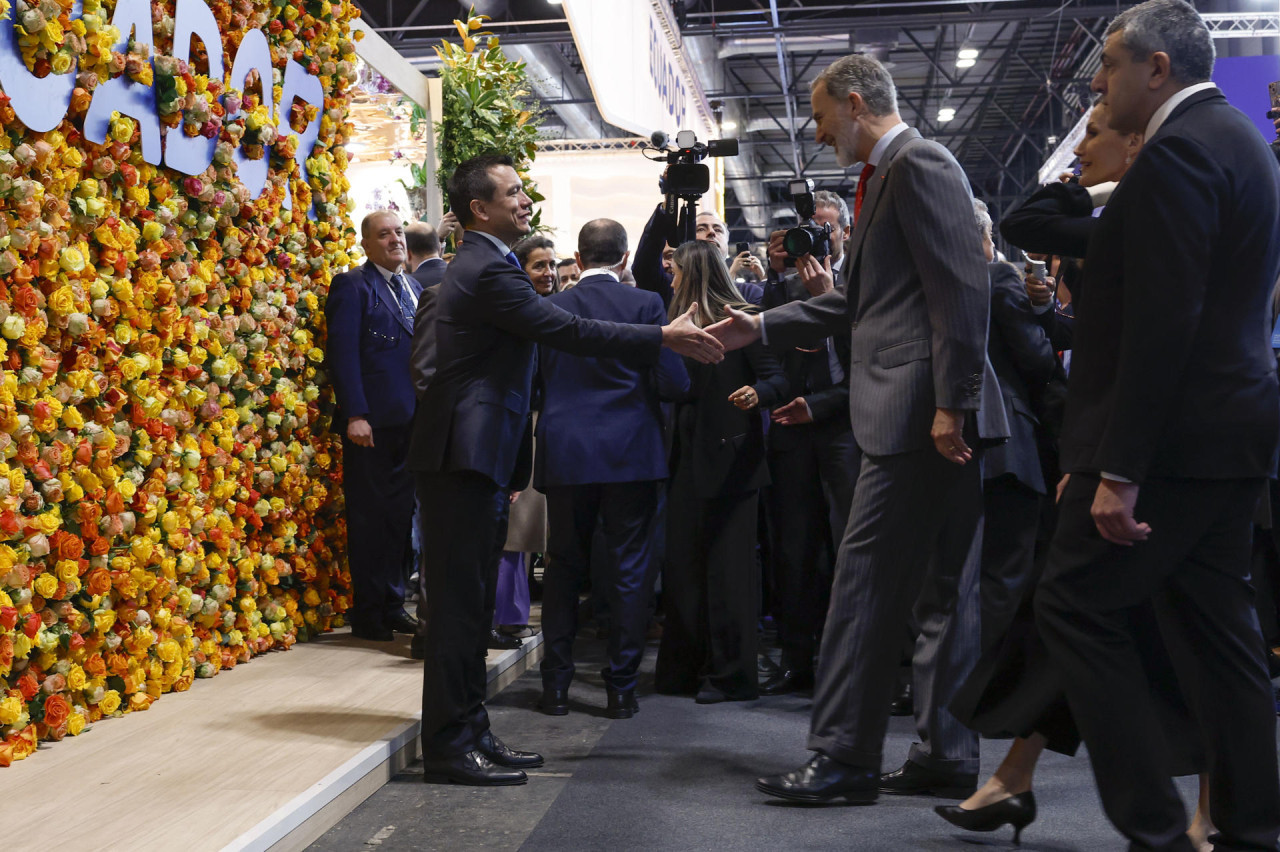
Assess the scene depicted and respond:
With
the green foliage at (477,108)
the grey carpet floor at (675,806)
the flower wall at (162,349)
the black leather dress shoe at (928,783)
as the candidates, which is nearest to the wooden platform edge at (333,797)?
the grey carpet floor at (675,806)

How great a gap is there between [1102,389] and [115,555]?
270cm

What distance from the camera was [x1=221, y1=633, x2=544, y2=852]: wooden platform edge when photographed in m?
2.47

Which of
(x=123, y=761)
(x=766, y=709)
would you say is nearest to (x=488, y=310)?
(x=123, y=761)

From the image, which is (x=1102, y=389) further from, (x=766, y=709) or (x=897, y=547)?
(x=766, y=709)

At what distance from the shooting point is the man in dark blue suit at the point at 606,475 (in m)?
3.98

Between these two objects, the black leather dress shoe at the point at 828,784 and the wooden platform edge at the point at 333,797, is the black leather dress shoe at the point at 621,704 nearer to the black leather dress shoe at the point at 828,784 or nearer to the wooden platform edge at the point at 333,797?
the wooden platform edge at the point at 333,797

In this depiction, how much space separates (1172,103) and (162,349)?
9.41ft

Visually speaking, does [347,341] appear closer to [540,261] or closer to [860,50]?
[540,261]

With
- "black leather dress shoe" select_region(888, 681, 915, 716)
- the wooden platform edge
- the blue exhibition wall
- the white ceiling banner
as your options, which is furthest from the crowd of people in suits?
the blue exhibition wall

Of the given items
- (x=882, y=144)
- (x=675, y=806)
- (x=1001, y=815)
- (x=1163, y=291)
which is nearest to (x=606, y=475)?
(x=675, y=806)

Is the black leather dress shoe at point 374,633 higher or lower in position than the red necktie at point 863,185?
lower

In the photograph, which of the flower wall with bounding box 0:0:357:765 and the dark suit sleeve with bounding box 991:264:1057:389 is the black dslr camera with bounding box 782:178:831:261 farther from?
the flower wall with bounding box 0:0:357:765

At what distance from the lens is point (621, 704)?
13.0 feet

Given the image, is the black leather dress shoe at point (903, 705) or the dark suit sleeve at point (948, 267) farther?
the black leather dress shoe at point (903, 705)
